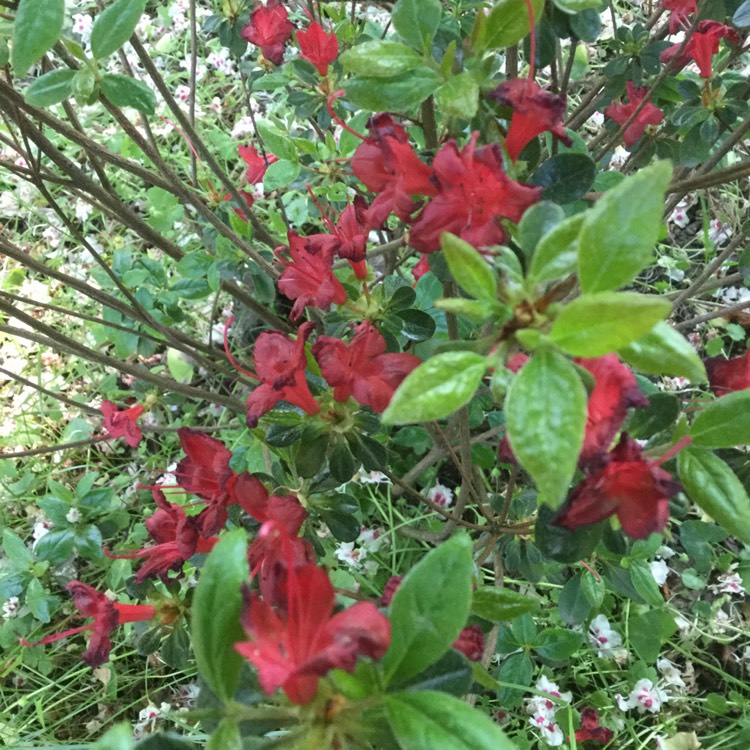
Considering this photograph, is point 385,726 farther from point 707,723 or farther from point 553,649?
point 707,723

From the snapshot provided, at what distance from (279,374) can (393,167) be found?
0.27m

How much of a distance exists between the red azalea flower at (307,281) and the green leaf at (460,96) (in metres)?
0.33

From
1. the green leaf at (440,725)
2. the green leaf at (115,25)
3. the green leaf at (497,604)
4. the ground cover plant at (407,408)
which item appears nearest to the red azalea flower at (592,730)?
the ground cover plant at (407,408)

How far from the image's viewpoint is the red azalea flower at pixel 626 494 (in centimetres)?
52

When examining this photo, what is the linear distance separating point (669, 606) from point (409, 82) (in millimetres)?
1353

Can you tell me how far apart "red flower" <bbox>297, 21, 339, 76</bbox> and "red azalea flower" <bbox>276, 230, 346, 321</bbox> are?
0.51m

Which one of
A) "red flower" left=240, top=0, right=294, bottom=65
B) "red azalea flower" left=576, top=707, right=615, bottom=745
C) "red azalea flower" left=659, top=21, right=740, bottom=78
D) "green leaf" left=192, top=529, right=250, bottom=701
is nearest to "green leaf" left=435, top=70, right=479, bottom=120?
"green leaf" left=192, top=529, right=250, bottom=701

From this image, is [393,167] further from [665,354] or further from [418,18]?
[665,354]

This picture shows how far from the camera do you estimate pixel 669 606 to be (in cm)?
157

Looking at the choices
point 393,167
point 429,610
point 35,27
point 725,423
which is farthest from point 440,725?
point 35,27

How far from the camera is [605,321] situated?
0.44 meters

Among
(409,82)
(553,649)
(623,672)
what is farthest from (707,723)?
(409,82)

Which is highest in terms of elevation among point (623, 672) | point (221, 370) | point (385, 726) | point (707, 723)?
point (385, 726)

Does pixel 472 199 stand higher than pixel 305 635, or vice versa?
pixel 472 199
